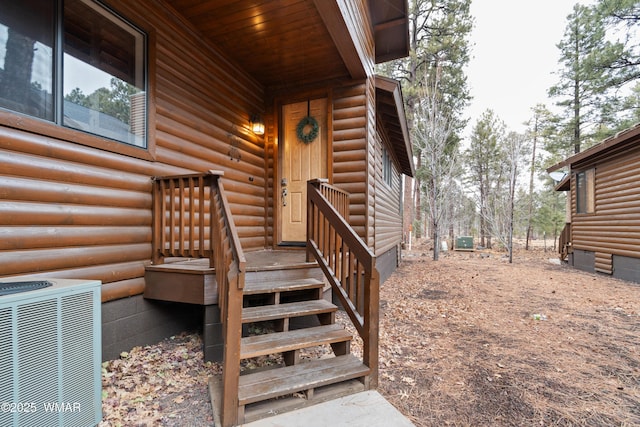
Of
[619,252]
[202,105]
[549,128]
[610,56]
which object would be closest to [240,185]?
[202,105]

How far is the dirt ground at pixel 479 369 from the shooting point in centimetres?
192

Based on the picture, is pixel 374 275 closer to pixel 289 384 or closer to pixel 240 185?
pixel 289 384

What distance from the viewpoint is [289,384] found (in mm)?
1902

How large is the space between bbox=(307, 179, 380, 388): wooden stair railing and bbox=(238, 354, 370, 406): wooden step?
0.16 m

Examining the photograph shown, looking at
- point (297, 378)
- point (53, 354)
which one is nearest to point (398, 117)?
point (297, 378)

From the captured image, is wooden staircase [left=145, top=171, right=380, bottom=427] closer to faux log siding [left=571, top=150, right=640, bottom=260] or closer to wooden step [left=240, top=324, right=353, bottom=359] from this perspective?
wooden step [left=240, top=324, right=353, bottom=359]

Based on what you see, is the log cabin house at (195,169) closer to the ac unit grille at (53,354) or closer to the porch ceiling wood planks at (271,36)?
the porch ceiling wood planks at (271,36)

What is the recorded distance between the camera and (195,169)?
3629mm

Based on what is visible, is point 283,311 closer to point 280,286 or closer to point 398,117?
point 280,286

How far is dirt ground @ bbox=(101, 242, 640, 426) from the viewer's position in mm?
1920

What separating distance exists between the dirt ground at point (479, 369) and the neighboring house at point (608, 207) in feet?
11.4

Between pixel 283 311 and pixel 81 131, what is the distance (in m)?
2.49

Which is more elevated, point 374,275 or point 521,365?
point 374,275

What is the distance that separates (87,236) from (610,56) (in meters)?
17.1
